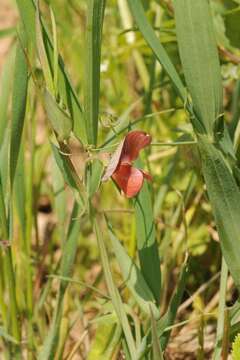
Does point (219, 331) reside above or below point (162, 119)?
below

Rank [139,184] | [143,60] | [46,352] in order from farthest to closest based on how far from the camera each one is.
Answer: [143,60] < [46,352] < [139,184]

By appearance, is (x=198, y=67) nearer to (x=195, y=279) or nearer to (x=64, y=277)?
(x=64, y=277)

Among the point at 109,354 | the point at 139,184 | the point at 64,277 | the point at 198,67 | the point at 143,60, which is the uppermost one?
the point at 143,60

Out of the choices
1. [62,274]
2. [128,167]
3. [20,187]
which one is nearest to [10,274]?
[62,274]

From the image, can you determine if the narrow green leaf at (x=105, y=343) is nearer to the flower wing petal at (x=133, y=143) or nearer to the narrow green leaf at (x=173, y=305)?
the narrow green leaf at (x=173, y=305)

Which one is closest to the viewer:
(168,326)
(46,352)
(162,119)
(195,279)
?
(168,326)

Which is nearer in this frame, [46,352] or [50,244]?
[46,352]

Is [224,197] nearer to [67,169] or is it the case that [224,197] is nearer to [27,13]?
[67,169]

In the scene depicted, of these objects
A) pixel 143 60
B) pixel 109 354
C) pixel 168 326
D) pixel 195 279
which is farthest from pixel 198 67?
pixel 143 60

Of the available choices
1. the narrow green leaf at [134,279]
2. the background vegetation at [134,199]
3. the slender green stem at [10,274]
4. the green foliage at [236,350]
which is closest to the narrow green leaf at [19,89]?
the background vegetation at [134,199]
